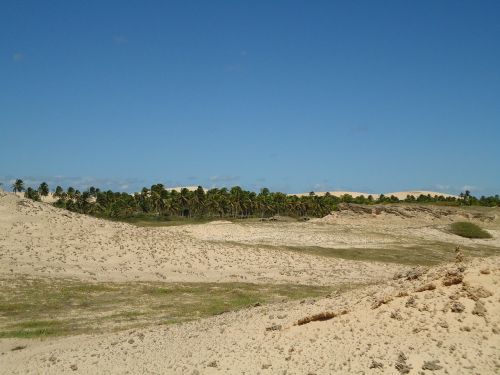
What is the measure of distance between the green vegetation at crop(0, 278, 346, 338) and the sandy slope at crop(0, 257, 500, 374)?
12.9 ft

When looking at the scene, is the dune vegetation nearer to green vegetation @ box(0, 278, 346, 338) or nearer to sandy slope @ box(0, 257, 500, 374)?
green vegetation @ box(0, 278, 346, 338)

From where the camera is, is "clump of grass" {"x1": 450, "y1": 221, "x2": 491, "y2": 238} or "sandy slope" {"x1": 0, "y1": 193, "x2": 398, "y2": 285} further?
"clump of grass" {"x1": 450, "y1": 221, "x2": 491, "y2": 238}

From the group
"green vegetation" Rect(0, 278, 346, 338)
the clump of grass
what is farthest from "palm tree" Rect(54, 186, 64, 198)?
"green vegetation" Rect(0, 278, 346, 338)

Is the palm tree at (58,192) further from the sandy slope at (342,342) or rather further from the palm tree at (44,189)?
the sandy slope at (342,342)

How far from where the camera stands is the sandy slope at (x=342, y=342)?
38.7 ft

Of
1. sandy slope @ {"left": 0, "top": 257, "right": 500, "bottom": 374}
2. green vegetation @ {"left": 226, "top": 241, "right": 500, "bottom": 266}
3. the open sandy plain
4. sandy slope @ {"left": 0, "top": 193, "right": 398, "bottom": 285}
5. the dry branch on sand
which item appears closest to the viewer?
sandy slope @ {"left": 0, "top": 257, "right": 500, "bottom": 374}

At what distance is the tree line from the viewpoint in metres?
136

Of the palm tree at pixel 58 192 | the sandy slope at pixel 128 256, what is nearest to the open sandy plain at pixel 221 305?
the sandy slope at pixel 128 256

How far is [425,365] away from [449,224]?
7868 centimetres

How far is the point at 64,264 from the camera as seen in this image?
37188 mm

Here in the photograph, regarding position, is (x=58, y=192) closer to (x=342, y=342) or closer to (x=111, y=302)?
(x=111, y=302)

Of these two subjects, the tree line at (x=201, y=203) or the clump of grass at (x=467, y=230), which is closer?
the clump of grass at (x=467, y=230)

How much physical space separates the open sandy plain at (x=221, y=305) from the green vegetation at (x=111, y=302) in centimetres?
10

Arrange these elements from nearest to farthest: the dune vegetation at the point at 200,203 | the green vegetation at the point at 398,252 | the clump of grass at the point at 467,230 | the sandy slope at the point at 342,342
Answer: the sandy slope at the point at 342,342 → the green vegetation at the point at 398,252 → the clump of grass at the point at 467,230 → the dune vegetation at the point at 200,203
